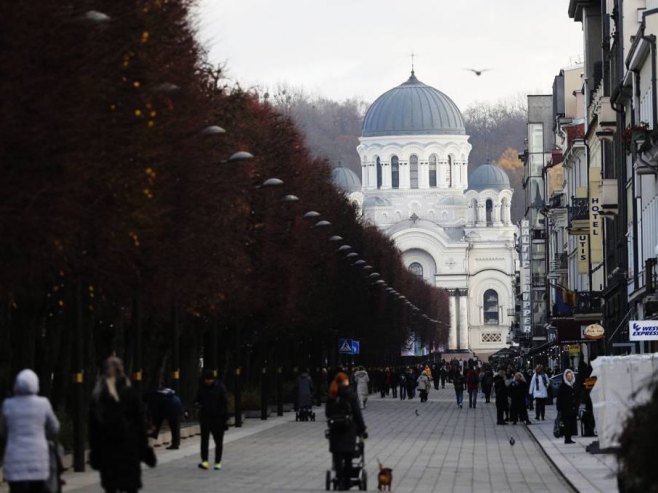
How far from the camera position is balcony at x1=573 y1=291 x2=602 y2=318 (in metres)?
75.2

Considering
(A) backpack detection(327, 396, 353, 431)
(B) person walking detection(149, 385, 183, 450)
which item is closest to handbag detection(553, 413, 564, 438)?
(B) person walking detection(149, 385, 183, 450)

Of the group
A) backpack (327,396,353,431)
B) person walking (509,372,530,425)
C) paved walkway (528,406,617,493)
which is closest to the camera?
backpack (327,396,353,431)

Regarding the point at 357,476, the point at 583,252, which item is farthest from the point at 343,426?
the point at 583,252

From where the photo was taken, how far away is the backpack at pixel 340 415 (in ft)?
90.1

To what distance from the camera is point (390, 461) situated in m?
37.0

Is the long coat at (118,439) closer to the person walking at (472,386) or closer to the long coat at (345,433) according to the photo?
the long coat at (345,433)

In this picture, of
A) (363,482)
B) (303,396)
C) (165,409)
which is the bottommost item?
(363,482)

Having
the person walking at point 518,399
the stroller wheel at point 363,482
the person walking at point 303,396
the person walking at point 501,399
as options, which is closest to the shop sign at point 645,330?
the stroller wheel at point 363,482

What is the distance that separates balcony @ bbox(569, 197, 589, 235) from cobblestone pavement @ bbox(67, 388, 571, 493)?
21845 mm

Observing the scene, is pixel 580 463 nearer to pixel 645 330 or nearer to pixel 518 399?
pixel 645 330

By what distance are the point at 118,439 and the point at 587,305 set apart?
190 feet

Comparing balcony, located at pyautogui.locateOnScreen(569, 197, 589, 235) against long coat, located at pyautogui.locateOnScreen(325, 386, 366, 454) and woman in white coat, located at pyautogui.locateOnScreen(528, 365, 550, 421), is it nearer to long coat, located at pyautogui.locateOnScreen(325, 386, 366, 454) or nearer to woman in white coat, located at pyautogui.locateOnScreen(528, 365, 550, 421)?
woman in white coat, located at pyautogui.locateOnScreen(528, 365, 550, 421)

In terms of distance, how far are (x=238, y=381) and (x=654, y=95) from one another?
13029 millimetres

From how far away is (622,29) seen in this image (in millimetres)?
62469
